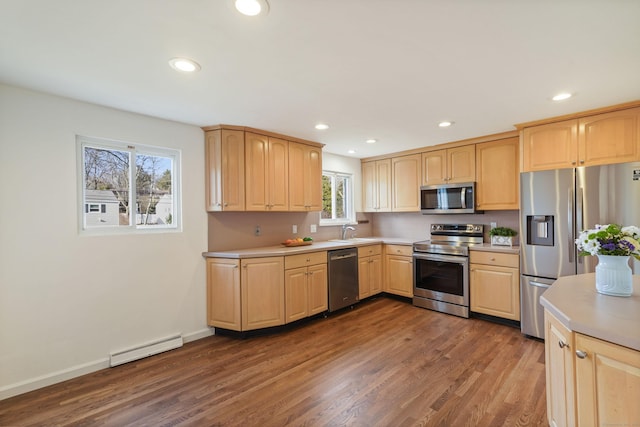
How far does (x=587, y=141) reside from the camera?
113 inches

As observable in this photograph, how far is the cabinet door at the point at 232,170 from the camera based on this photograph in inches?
128

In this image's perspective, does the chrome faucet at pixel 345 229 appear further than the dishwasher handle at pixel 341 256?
Yes

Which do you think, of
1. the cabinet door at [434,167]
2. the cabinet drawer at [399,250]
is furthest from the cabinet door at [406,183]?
the cabinet drawer at [399,250]

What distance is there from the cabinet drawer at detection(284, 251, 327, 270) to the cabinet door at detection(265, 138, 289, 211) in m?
0.66

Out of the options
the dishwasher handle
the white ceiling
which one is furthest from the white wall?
the dishwasher handle

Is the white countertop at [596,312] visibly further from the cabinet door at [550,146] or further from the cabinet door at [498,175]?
the cabinet door at [498,175]

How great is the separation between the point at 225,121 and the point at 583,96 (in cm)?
332

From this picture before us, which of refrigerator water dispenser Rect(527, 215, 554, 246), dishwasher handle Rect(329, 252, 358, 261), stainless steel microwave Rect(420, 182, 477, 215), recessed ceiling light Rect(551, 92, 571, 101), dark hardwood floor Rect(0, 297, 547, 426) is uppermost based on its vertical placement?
recessed ceiling light Rect(551, 92, 571, 101)

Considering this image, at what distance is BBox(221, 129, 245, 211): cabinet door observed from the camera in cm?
325

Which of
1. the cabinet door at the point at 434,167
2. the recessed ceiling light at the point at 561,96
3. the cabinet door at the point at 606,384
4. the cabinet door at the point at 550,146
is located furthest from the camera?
the cabinet door at the point at 434,167

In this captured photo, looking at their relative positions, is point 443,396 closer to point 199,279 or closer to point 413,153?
point 199,279

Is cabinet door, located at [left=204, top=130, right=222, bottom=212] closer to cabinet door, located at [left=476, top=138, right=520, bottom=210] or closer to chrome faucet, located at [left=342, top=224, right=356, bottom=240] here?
chrome faucet, located at [left=342, top=224, right=356, bottom=240]

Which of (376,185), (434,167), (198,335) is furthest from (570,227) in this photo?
(198,335)

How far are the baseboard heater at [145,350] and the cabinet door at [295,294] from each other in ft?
3.86
